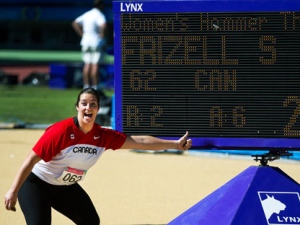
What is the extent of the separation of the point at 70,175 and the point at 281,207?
186 centimetres

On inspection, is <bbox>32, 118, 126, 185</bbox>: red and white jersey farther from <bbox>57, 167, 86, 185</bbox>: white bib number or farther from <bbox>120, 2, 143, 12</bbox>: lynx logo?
<bbox>120, 2, 143, 12</bbox>: lynx logo

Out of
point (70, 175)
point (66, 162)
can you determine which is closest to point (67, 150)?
point (66, 162)

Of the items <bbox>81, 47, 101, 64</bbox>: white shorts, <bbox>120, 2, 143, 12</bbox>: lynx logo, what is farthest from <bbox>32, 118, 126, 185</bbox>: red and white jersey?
<bbox>81, 47, 101, 64</bbox>: white shorts

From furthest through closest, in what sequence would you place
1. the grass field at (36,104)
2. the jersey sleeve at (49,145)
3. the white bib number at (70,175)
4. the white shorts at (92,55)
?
the grass field at (36,104)
the white shorts at (92,55)
the white bib number at (70,175)
the jersey sleeve at (49,145)

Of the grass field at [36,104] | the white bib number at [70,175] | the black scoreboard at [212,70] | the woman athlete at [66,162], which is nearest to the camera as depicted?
the woman athlete at [66,162]

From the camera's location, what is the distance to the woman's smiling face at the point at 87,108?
24.3 feet

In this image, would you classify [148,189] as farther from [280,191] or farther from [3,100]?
[3,100]

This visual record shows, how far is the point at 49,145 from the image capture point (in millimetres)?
7242

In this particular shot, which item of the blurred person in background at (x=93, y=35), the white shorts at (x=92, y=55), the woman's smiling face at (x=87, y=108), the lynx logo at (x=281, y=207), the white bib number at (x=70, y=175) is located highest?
the blurred person in background at (x=93, y=35)

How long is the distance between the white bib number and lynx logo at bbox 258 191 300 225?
1599 mm

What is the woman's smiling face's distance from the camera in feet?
24.3

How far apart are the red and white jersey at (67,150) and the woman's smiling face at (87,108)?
10 centimetres

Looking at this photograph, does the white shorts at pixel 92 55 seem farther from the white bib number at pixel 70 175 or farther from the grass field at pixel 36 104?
the white bib number at pixel 70 175

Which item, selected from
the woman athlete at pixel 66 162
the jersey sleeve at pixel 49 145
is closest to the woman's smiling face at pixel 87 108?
the woman athlete at pixel 66 162
